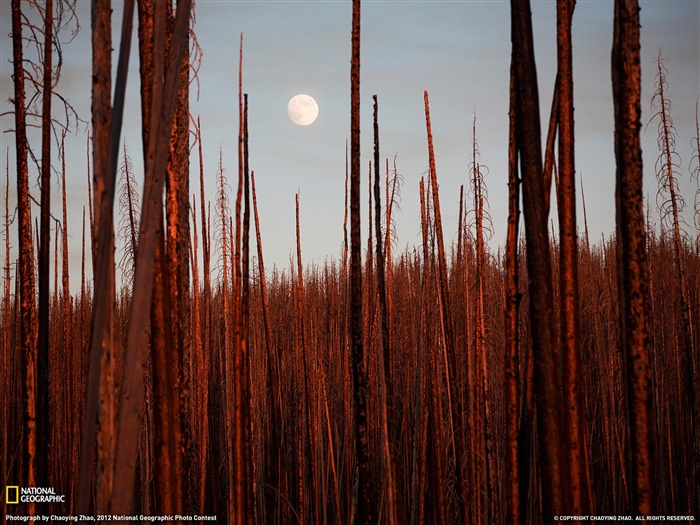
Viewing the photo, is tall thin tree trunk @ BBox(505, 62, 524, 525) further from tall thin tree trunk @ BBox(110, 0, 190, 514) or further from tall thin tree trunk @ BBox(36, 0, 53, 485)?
tall thin tree trunk @ BBox(36, 0, 53, 485)

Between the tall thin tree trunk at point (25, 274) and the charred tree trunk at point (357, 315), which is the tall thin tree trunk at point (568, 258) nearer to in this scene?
the charred tree trunk at point (357, 315)

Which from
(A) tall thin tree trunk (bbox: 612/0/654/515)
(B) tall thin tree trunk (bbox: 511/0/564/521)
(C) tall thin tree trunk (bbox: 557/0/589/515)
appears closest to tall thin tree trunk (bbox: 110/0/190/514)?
(B) tall thin tree trunk (bbox: 511/0/564/521)

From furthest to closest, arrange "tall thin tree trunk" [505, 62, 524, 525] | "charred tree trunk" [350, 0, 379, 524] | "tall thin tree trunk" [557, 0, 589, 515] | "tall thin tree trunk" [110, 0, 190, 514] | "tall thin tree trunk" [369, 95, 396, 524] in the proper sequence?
"tall thin tree trunk" [369, 95, 396, 524], "charred tree trunk" [350, 0, 379, 524], "tall thin tree trunk" [505, 62, 524, 525], "tall thin tree trunk" [557, 0, 589, 515], "tall thin tree trunk" [110, 0, 190, 514]

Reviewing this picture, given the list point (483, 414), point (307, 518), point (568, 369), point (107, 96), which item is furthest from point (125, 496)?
point (307, 518)

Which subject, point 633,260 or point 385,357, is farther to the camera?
point 385,357

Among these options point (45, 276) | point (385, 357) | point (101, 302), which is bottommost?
point (385, 357)

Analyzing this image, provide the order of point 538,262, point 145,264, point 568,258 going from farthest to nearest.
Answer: point 568,258, point 538,262, point 145,264

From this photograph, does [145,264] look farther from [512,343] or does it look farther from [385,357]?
[385,357]

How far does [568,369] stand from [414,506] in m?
2.15

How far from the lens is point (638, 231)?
1595 millimetres

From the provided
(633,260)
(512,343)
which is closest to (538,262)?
(633,260)

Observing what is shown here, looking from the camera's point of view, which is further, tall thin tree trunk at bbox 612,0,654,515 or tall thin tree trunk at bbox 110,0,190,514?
tall thin tree trunk at bbox 612,0,654,515

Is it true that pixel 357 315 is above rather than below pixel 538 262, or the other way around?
below

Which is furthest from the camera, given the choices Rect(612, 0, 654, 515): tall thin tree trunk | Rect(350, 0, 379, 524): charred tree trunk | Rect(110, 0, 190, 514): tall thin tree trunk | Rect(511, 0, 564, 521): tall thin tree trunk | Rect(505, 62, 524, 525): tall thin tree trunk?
Rect(350, 0, 379, 524): charred tree trunk
